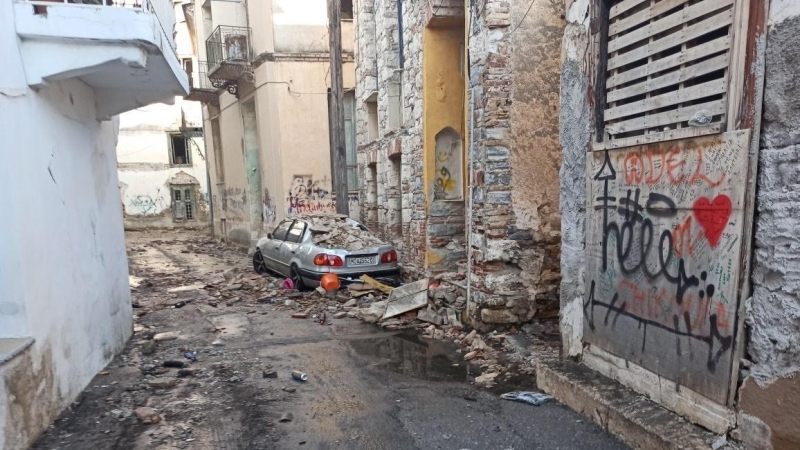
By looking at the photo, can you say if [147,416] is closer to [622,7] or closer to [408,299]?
[408,299]

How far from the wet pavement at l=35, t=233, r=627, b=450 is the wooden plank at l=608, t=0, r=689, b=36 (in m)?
3.13

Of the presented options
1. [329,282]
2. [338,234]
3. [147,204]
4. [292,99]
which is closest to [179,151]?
[147,204]

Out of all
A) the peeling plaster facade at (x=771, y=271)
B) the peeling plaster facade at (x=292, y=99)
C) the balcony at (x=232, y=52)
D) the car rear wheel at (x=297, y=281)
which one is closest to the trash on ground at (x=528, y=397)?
the peeling plaster facade at (x=771, y=271)

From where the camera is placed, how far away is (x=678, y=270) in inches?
132

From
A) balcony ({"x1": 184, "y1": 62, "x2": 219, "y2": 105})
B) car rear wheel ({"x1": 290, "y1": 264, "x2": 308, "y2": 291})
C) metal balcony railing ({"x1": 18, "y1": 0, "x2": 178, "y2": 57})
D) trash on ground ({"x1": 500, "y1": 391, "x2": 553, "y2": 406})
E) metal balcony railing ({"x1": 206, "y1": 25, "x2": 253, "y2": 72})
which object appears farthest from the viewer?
balcony ({"x1": 184, "y1": 62, "x2": 219, "y2": 105})

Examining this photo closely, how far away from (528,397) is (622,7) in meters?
3.42

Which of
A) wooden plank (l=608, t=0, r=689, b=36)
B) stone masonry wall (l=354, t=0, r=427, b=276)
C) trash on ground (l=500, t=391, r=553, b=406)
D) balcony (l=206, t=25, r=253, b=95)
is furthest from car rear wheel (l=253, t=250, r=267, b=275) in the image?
wooden plank (l=608, t=0, r=689, b=36)

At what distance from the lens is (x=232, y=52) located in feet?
56.8

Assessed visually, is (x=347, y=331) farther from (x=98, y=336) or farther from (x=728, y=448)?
(x=728, y=448)

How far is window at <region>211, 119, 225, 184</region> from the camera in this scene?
22.5 meters

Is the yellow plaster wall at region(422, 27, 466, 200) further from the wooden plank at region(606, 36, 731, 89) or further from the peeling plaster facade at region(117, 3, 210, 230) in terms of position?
the peeling plaster facade at region(117, 3, 210, 230)

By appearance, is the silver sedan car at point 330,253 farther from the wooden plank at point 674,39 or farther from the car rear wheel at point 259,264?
the wooden plank at point 674,39

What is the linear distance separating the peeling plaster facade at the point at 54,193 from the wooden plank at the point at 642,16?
3.96 meters

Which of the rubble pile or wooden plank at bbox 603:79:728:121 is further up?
wooden plank at bbox 603:79:728:121
